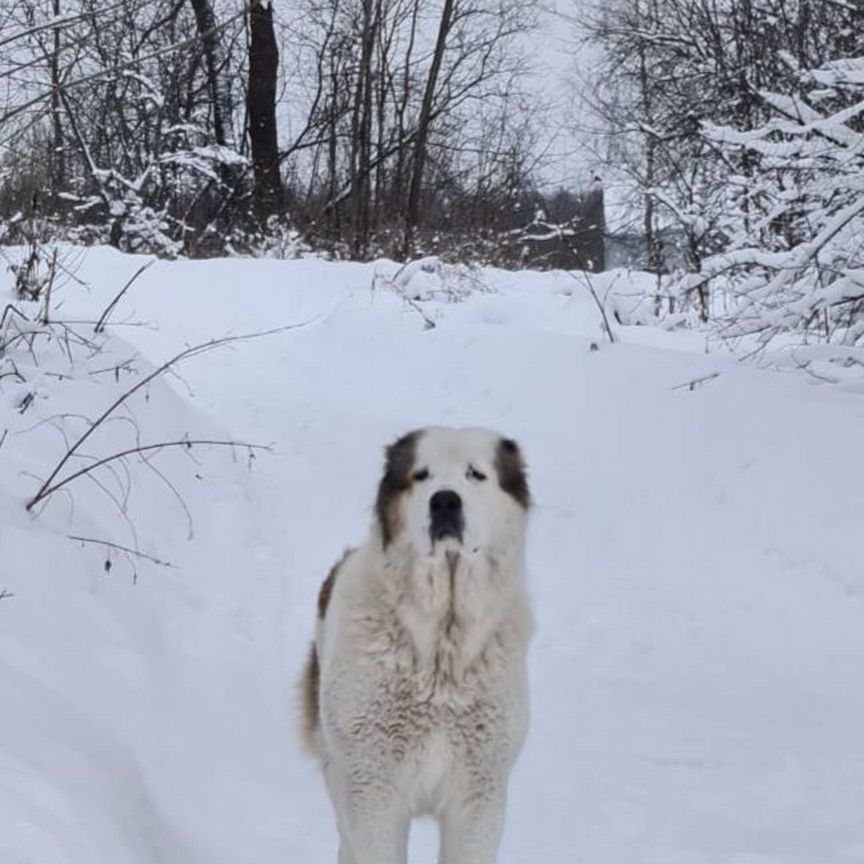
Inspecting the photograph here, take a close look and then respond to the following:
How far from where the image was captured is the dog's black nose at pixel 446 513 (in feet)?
10.6

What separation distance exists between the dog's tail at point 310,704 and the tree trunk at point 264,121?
1587cm

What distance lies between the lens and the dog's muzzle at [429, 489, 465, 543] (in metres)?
3.24

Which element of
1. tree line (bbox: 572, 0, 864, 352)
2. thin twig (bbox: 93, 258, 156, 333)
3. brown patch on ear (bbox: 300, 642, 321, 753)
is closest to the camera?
brown patch on ear (bbox: 300, 642, 321, 753)

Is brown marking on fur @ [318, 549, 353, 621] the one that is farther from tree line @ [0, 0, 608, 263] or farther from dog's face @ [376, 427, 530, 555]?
tree line @ [0, 0, 608, 263]

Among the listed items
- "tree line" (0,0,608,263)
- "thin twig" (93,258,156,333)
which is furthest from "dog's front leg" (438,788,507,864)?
"tree line" (0,0,608,263)

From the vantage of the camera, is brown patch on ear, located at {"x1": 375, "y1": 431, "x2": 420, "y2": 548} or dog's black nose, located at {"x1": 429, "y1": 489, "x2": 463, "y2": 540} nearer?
dog's black nose, located at {"x1": 429, "y1": 489, "x2": 463, "y2": 540}

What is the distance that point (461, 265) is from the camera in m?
15.6

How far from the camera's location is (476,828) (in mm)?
3240

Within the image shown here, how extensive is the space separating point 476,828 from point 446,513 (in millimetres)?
816

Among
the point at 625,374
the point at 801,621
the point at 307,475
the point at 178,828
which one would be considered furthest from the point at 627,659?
the point at 625,374

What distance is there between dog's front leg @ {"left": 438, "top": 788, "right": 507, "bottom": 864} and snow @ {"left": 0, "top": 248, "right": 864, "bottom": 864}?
0.79 metres

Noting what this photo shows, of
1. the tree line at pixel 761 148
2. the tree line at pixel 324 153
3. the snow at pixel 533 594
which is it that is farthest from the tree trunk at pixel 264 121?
the snow at pixel 533 594

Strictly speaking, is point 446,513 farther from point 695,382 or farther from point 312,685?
point 695,382

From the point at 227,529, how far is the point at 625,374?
370cm
